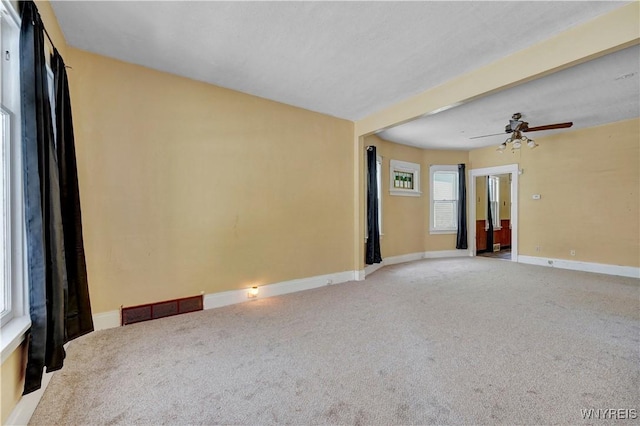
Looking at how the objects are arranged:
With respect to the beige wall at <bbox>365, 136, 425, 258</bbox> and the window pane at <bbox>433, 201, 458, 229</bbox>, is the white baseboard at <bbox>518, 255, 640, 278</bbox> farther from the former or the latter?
the beige wall at <bbox>365, 136, 425, 258</bbox>

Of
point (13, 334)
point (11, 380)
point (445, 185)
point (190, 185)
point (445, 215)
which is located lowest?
point (11, 380)

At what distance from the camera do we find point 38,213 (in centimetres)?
148

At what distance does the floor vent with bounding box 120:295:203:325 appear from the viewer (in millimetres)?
2758

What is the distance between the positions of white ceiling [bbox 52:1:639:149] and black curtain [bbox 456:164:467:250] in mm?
3142

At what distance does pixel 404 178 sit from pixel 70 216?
225 inches

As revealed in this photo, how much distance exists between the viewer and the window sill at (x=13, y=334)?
4.07 ft

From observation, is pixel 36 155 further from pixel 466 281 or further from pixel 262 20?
pixel 466 281

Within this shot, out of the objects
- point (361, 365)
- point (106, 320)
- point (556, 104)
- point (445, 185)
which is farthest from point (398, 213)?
point (106, 320)

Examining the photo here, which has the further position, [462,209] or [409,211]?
[462,209]

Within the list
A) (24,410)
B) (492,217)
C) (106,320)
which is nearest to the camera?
(24,410)

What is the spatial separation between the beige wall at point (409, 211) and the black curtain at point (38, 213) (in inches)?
171

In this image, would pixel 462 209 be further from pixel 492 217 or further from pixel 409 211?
pixel 492 217

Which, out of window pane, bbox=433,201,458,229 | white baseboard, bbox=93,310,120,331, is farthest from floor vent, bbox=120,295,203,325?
window pane, bbox=433,201,458,229

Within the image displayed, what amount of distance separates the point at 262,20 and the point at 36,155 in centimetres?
172
